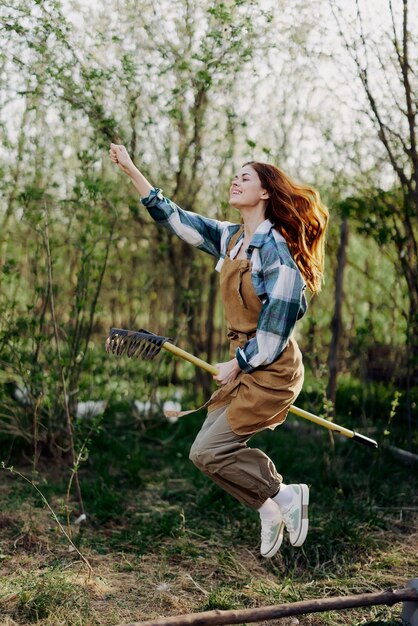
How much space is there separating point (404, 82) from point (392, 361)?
242cm

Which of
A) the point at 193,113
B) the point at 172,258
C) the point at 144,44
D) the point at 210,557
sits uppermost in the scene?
the point at 144,44

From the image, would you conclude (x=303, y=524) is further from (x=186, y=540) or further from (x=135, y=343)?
(x=135, y=343)

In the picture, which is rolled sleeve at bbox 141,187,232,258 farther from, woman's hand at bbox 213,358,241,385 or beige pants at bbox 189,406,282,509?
beige pants at bbox 189,406,282,509

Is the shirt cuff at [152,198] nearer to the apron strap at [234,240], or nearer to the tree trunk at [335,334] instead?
the apron strap at [234,240]

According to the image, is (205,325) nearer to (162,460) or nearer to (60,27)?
(162,460)

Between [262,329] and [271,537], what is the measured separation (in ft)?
3.24

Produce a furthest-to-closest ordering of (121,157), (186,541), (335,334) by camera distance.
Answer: (335,334)
(186,541)
(121,157)

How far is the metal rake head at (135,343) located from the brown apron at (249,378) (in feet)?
1.19


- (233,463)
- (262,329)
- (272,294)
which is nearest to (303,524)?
(233,463)

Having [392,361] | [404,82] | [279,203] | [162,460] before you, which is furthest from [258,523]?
[404,82]

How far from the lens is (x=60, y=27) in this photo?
5.19 m

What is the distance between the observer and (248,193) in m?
3.84

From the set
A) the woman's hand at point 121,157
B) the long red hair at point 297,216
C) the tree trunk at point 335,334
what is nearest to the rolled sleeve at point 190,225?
the woman's hand at point 121,157

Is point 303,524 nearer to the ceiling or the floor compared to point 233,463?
nearer to the floor
